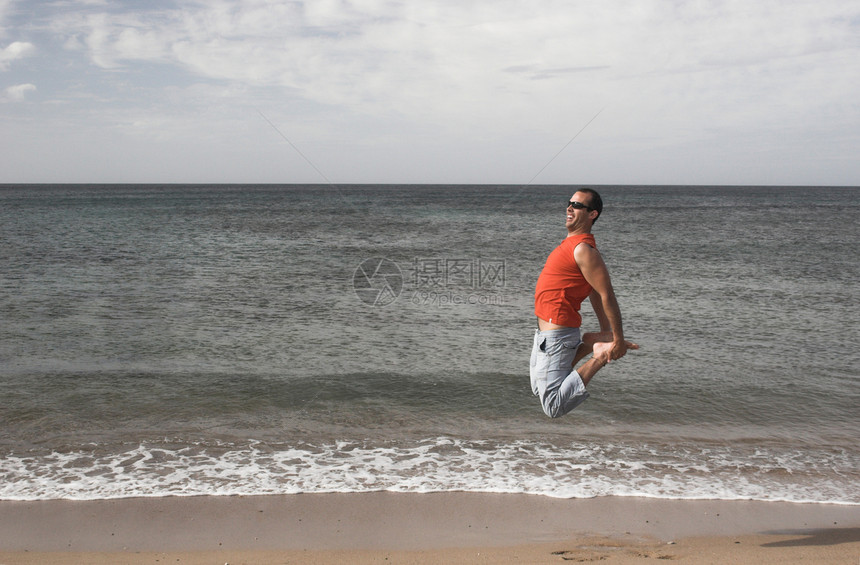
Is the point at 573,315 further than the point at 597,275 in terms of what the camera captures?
Yes

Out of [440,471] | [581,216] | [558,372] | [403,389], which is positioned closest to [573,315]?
[558,372]

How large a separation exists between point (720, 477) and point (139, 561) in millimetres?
4964

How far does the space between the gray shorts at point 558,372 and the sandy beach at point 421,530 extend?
1087 millimetres

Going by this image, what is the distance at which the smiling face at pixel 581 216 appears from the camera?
4262mm

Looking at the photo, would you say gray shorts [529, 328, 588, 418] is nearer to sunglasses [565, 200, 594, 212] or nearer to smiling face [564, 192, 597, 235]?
smiling face [564, 192, 597, 235]

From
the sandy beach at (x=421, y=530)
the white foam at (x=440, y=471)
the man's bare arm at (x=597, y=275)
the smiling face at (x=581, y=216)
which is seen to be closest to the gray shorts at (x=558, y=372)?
the man's bare arm at (x=597, y=275)

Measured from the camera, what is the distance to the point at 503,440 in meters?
7.02

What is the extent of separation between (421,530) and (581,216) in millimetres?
2692

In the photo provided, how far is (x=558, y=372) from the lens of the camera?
459 centimetres

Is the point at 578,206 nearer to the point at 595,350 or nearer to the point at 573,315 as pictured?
the point at 573,315

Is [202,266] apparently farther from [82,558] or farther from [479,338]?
[82,558]


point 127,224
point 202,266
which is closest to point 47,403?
point 202,266

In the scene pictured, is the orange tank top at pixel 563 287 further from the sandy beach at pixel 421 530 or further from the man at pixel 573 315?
the sandy beach at pixel 421 530

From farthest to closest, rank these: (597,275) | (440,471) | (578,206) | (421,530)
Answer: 1. (440,471)
2. (421,530)
3. (578,206)
4. (597,275)
